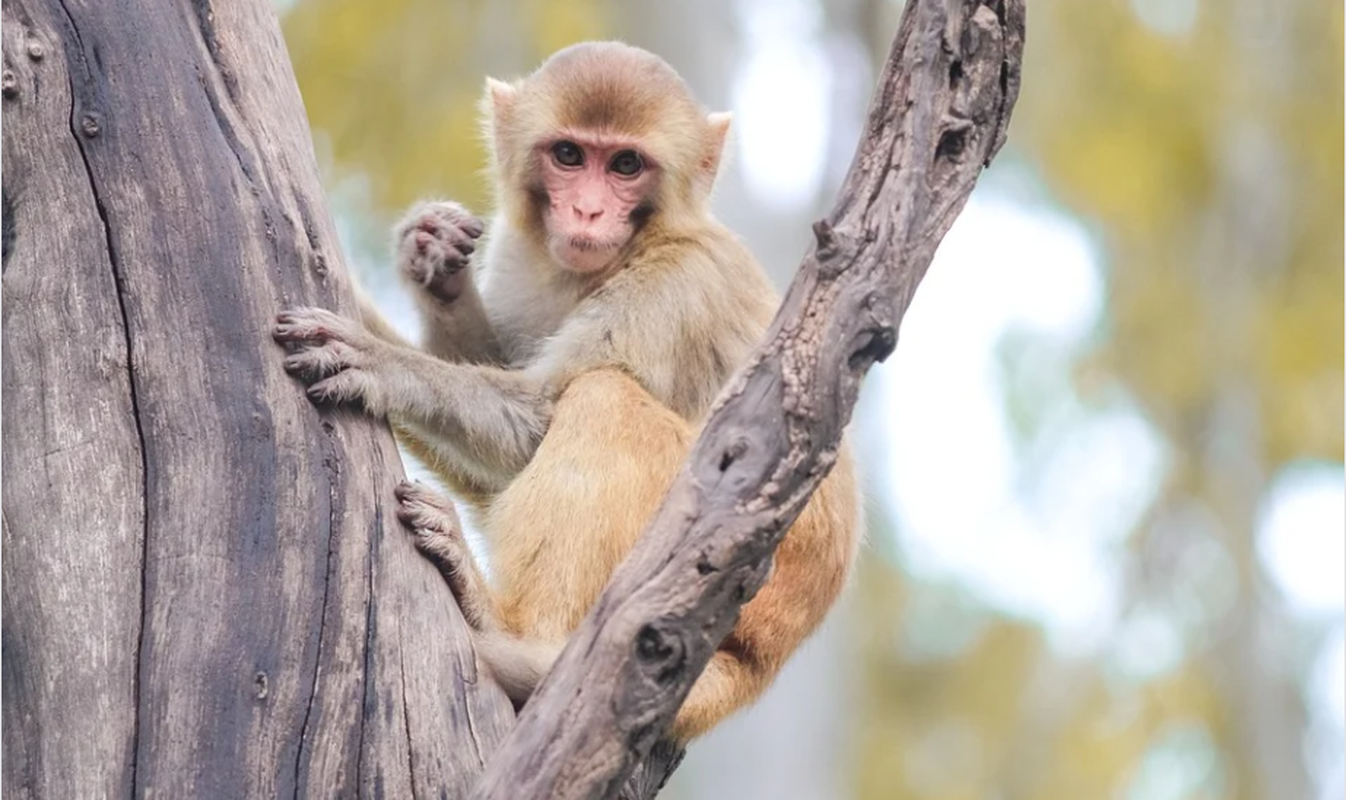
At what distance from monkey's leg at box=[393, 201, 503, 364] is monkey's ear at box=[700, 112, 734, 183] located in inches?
42.6

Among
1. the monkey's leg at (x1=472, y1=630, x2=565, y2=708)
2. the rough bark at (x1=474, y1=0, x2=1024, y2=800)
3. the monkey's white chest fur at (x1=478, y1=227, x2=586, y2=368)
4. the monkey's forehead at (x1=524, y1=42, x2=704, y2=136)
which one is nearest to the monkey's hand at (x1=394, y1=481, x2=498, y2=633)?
the monkey's leg at (x1=472, y1=630, x2=565, y2=708)

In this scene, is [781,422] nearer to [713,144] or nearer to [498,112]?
[713,144]

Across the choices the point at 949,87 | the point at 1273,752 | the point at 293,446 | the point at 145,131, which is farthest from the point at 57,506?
the point at 1273,752

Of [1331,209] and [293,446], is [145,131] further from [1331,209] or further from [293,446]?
[1331,209]

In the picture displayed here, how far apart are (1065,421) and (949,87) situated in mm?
21213

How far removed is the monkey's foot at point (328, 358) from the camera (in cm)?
530

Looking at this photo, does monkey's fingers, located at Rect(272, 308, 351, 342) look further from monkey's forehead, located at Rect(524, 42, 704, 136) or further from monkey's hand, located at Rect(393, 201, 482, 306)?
monkey's forehead, located at Rect(524, 42, 704, 136)

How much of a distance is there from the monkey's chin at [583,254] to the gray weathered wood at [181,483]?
5.21 feet

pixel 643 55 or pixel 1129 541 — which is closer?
pixel 643 55

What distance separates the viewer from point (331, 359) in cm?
535

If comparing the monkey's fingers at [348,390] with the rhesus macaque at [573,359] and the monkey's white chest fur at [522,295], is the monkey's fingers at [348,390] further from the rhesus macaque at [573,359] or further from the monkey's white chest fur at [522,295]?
the monkey's white chest fur at [522,295]

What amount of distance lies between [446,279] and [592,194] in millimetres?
797

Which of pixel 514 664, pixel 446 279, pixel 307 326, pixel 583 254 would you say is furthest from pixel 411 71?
pixel 514 664

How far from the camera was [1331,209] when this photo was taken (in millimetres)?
22984
